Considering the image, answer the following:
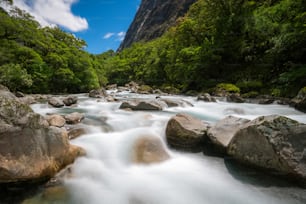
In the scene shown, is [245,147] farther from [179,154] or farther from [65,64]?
[65,64]

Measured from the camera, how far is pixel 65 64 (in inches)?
861

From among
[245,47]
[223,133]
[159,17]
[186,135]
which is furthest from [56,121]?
[159,17]

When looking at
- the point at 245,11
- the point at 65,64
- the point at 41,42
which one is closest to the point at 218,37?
the point at 245,11

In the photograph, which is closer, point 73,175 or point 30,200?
point 30,200

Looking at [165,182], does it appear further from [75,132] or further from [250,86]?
[250,86]

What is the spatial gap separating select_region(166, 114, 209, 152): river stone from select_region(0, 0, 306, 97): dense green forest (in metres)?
8.67

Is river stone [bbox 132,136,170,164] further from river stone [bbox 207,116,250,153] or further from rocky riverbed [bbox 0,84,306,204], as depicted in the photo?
river stone [bbox 207,116,250,153]

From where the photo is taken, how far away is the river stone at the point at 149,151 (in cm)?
438

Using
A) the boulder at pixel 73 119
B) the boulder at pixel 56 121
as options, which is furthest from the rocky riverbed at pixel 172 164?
the boulder at pixel 73 119

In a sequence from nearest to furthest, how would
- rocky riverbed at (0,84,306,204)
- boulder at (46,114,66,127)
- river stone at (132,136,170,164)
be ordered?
rocky riverbed at (0,84,306,204) < river stone at (132,136,170,164) < boulder at (46,114,66,127)

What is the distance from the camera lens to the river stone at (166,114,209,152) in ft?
15.7

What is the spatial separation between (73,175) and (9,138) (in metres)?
1.30

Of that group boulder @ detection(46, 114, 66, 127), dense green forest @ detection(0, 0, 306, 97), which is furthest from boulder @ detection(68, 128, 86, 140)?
dense green forest @ detection(0, 0, 306, 97)

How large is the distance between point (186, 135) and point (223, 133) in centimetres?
87
